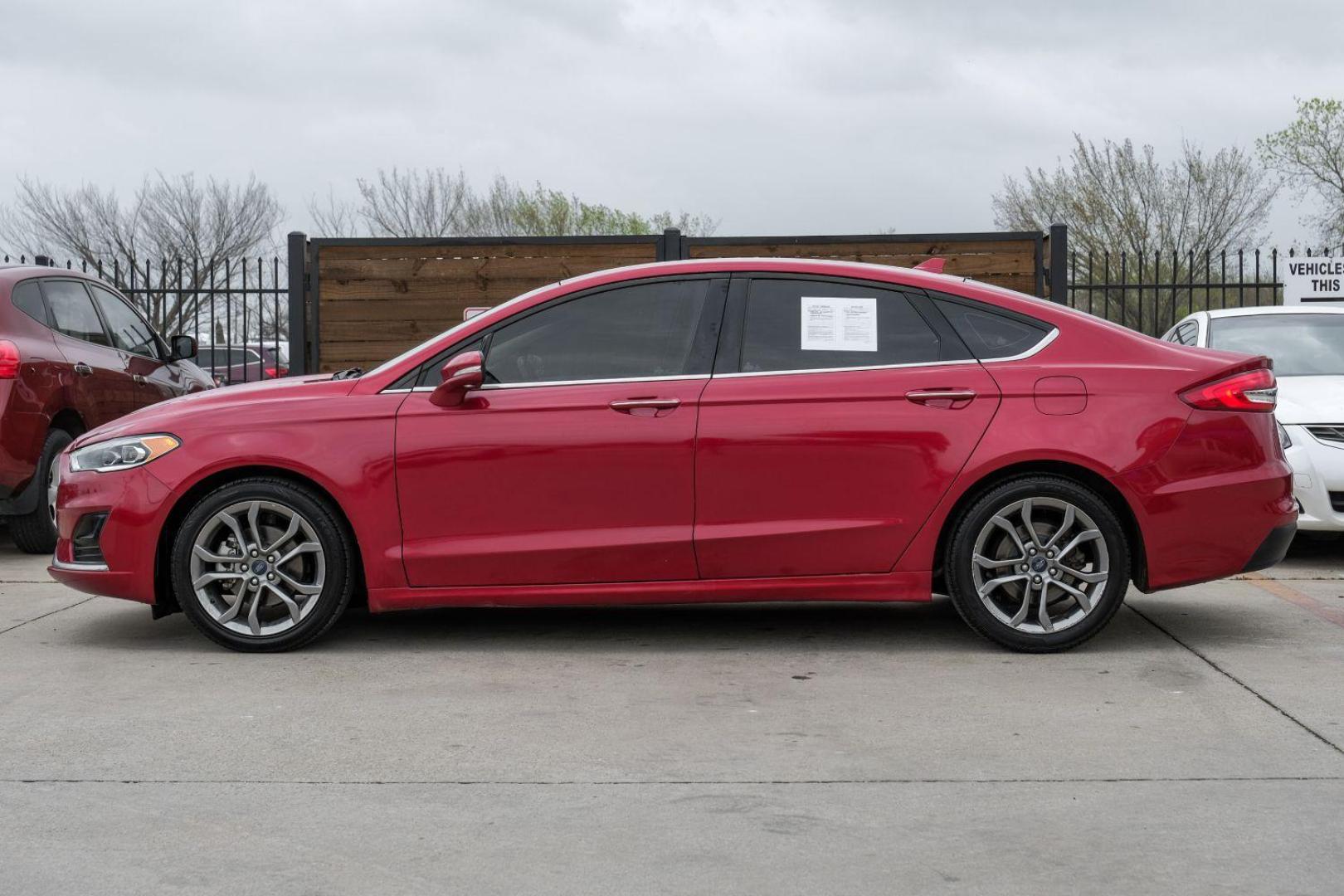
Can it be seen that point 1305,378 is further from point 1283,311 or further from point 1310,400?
point 1283,311

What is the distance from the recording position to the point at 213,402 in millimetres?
6297

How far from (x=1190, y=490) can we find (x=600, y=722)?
2.52 meters

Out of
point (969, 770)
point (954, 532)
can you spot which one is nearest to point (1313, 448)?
point (954, 532)

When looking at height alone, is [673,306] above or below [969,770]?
above

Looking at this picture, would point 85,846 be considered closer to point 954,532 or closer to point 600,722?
point 600,722

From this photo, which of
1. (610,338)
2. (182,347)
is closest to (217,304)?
(182,347)

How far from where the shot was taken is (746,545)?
19.9 ft

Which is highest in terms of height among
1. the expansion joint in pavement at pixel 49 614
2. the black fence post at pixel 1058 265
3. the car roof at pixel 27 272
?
the black fence post at pixel 1058 265

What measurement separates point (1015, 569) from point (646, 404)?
1.55 meters

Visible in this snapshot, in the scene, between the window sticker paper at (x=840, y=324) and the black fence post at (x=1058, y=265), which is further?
the black fence post at (x=1058, y=265)

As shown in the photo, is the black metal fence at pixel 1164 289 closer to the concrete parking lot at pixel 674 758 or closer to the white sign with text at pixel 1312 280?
the white sign with text at pixel 1312 280

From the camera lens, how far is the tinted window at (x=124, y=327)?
34.2 ft

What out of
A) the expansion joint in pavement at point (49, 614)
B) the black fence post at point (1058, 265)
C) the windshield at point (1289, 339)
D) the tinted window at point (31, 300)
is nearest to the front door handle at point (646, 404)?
the expansion joint in pavement at point (49, 614)

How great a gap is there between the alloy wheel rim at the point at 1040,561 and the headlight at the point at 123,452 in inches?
126
